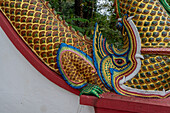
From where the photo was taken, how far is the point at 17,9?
2.18 m

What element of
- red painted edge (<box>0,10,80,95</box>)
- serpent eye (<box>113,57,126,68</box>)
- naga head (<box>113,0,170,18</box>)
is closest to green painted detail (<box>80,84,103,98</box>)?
red painted edge (<box>0,10,80,95</box>)

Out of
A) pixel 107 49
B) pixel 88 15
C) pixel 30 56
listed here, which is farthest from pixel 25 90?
pixel 88 15

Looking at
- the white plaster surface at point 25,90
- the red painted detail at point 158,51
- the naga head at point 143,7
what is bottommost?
the white plaster surface at point 25,90

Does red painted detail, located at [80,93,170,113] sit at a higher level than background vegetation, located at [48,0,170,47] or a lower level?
lower

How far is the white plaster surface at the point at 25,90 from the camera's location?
207 cm

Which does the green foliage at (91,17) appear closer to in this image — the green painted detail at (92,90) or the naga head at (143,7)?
the naga head at (143,7)

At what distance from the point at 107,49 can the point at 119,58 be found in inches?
6.6

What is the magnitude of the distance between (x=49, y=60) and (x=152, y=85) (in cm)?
113

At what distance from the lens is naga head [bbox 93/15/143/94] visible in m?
1.89

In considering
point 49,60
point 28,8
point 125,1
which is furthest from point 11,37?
point 125,1

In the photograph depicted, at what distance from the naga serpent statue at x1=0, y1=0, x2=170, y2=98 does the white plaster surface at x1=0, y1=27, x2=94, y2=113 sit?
0.19 meters

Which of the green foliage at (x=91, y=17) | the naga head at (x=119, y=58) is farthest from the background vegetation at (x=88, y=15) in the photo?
the naga head at (x=119, y=58)

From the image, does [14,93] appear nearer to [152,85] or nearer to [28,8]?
[28,8]

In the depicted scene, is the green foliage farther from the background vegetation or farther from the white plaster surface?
the white plaster surface
